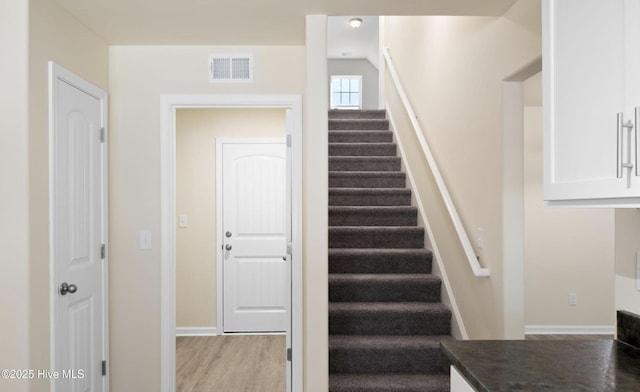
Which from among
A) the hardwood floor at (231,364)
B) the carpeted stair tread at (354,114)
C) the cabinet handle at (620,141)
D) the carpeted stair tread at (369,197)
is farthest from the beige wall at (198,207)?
the cabinet handle at (620,141)

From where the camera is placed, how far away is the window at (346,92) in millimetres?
9078

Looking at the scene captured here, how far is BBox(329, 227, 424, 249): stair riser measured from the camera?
4.04m

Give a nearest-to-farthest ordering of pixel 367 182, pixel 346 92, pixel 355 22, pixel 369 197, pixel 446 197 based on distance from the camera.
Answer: pixel 446 197 → pixel 369 197 → pixel 367 182 → pixel 355 22 → pixel 346 92

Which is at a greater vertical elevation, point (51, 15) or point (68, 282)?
point (51, 15)

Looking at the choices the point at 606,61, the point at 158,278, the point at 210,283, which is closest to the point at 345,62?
the point at 210,283

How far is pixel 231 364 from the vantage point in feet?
13.2

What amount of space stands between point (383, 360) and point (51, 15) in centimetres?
279

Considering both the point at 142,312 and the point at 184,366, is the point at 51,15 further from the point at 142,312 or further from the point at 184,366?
the point at 184,366

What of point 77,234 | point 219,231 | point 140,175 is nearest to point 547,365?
point 77,234

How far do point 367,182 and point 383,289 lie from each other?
146cm

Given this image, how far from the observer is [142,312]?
10.0 feet

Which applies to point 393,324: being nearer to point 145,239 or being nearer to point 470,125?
point 470,125

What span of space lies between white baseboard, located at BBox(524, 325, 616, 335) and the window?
5.46m

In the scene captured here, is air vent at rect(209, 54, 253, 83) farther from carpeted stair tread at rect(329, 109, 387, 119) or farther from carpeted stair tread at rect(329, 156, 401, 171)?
carpeted stair tread at rect(329, 109, 387, 119)
